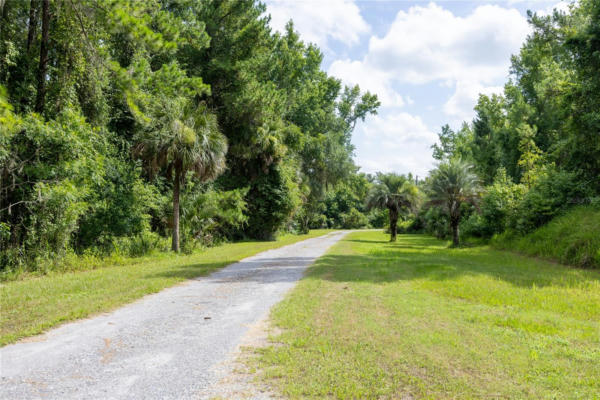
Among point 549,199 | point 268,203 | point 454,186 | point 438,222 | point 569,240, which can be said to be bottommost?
point 569,240

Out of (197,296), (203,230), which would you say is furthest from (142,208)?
(197,296)

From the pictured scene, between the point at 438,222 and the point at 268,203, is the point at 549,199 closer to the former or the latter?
the point at 438,222

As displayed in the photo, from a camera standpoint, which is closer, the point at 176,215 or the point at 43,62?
the point at 43,62

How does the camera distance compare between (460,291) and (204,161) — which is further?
(204,161)

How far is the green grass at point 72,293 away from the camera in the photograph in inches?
228

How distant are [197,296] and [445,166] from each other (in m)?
19.8

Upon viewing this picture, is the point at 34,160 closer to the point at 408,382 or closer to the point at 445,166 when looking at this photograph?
the point at 408,382

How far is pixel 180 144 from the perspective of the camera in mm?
16328

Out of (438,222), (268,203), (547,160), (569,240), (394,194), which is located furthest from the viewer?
(438,222)

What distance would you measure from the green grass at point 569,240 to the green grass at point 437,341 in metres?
5.05

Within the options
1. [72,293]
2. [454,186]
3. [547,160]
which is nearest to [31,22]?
[72,293]

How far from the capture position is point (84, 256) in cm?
1268

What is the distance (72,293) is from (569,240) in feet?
54.3

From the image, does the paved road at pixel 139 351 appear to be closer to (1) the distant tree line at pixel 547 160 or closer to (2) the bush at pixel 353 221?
(1) the distant tree line at pixel 547 160
